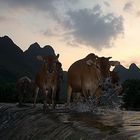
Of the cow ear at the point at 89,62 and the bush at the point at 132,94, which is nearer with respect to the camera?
the cow ear at the point at 89,62

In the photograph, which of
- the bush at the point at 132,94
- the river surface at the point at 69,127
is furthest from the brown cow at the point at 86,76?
the bush at the point at 132,94

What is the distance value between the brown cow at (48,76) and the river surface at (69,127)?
193 cm

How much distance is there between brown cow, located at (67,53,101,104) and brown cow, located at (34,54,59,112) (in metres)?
0.75

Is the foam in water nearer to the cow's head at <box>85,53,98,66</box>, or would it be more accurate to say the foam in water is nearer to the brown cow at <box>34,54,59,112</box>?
the cow's head at <box>85,53,98,66</box>

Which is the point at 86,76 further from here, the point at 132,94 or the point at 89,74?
the point at 132,94

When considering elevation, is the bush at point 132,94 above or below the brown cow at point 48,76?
above

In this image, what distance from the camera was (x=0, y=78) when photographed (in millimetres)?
190500

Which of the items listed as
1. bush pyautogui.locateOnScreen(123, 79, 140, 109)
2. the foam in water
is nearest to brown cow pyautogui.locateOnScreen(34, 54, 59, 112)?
the foam in water

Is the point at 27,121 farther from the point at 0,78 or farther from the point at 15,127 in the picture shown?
the point at 0,78

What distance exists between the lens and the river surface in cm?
807

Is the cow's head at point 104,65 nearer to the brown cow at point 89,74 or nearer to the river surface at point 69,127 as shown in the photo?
the brown cow at point 89,74

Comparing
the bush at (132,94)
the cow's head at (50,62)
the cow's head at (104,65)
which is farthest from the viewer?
the bush at (132,94)

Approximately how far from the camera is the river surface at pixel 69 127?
8.07 meters

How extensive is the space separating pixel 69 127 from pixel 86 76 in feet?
22.3
